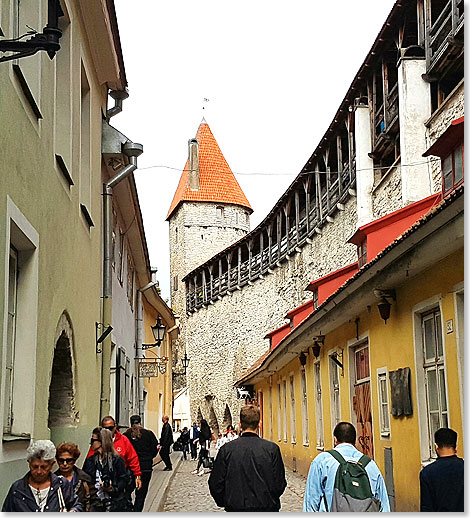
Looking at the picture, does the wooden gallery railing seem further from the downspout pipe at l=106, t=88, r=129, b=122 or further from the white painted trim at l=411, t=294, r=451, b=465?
the white painted trim at l=411, t=294, r=451, b=465

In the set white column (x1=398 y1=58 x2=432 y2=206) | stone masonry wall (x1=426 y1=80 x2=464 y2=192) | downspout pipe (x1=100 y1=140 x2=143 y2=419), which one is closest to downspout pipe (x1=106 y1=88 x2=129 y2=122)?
downspout pipe (x1=100 y1=140 x2=143 y2=419)

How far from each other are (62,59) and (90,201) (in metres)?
1.87

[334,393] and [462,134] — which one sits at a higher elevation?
[462,134]

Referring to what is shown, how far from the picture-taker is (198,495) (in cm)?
1284

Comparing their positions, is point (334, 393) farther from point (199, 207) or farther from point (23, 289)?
point (199, 207)

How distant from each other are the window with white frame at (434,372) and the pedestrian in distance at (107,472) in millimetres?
2660

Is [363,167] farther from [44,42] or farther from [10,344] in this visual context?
[44,42]

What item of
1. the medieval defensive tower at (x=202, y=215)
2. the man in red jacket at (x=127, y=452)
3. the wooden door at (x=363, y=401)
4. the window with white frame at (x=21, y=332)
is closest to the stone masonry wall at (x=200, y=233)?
the medieval defensive tower at (x=202, y=215)

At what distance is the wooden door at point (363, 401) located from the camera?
1030 centimetres

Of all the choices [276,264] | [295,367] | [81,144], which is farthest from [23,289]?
[276,264]

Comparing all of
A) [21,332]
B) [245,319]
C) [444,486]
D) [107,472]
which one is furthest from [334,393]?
[245,319]

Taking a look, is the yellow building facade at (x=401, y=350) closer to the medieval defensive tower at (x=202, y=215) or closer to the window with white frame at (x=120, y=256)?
the window with white frame at (x=120, y=256)

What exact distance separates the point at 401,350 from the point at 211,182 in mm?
50105

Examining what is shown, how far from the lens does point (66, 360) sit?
7.49 m
